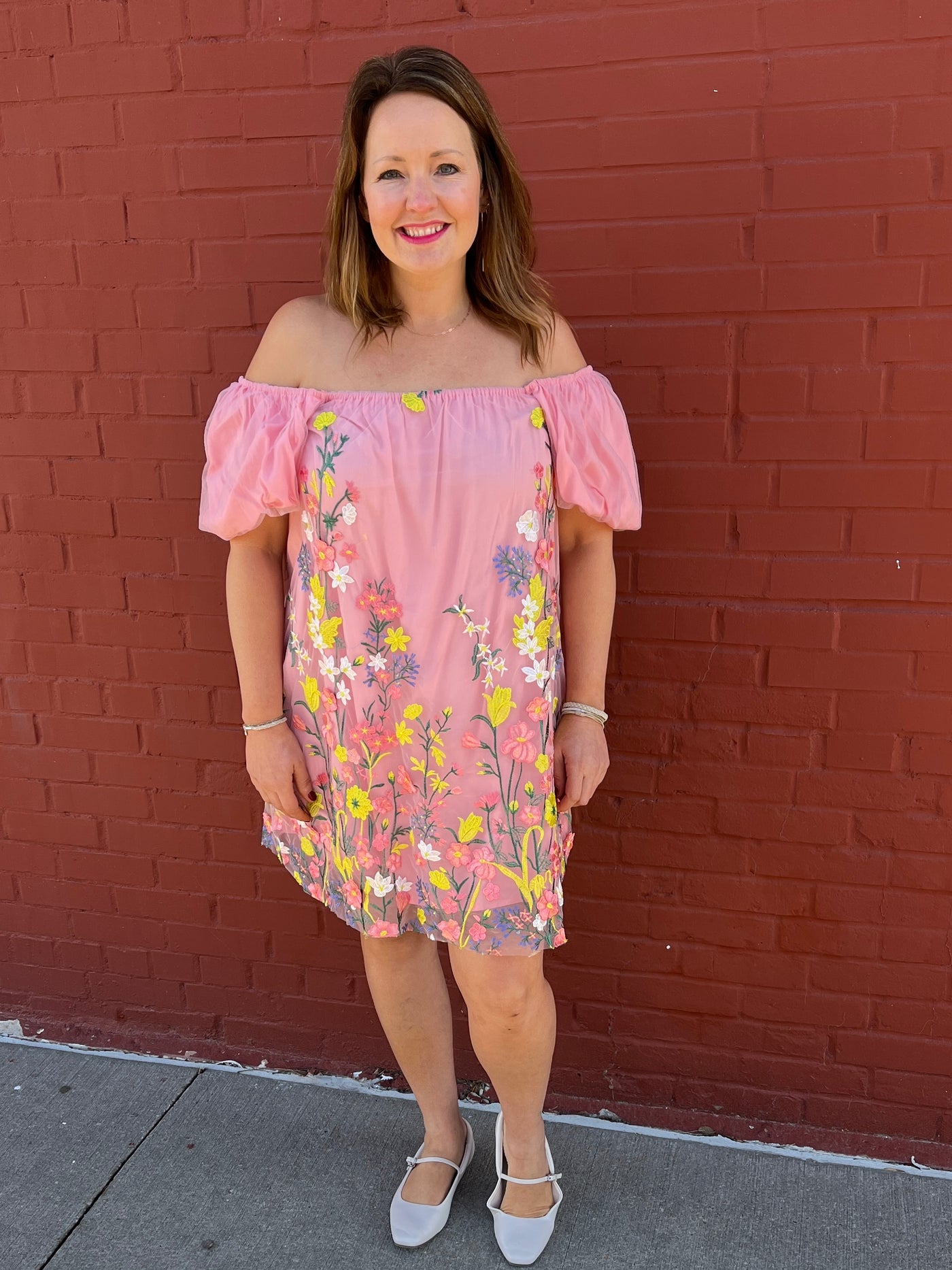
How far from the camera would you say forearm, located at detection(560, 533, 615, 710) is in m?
1.97

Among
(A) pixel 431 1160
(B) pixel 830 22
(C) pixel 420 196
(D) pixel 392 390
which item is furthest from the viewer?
(A) pixel 431 1160

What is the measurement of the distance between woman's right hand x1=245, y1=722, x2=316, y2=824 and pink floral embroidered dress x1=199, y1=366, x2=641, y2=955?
54 millimetres

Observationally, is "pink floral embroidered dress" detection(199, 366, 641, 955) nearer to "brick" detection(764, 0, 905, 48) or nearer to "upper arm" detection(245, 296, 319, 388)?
"upper arm" detection(245, 296, 319, 388)


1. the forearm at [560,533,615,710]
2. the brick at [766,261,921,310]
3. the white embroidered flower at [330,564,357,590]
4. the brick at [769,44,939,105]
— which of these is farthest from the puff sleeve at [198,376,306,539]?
the brick at [769,44,939,105]

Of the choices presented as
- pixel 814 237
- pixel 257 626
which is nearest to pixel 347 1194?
pixel 257 626

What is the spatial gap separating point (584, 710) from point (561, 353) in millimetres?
662

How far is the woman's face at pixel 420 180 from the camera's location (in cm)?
170

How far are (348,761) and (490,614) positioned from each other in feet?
1.24

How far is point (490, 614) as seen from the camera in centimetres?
179

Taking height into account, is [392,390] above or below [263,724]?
above

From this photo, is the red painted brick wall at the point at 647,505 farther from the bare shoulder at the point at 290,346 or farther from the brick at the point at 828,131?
the bare shoulder at the point at 290,346

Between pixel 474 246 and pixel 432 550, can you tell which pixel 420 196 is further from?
pixel 432 550

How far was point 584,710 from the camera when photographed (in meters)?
1.99

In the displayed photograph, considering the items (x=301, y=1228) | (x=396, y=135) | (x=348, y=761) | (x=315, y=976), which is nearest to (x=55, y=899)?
(x=315, y=976)
